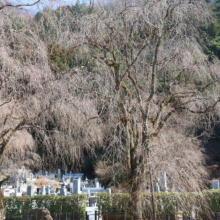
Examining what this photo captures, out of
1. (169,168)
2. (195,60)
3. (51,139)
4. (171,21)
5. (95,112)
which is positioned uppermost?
(171,21)

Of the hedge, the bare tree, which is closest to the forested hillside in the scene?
the bare tree

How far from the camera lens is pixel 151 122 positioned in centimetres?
A: 614

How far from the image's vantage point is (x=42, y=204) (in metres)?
9.90

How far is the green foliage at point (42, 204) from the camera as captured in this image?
369 inches

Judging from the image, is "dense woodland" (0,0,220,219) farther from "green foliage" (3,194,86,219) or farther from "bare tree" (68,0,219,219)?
"green foliage" (3,194,86,219)

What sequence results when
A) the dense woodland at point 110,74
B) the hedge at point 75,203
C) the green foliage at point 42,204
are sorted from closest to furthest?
1. the dense woodland at point 110,74
2. the hedge at point 75,203
3. the green foliage at point 42,204

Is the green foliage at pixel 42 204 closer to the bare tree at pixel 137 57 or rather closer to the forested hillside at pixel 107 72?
the forested hillside at pixel 107 72

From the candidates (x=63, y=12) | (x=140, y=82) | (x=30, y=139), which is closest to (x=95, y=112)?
(x=140, y=82)

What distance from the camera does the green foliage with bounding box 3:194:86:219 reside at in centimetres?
937

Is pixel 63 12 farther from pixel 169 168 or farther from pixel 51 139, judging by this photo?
pixel 169 168

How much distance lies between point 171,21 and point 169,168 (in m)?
3.24

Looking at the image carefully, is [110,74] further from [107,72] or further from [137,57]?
[137,57]

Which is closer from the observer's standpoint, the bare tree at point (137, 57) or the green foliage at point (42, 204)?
the bare tree at point (137, 57)

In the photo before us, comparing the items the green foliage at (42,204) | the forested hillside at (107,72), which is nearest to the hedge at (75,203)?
the green foliage at (42,204)
